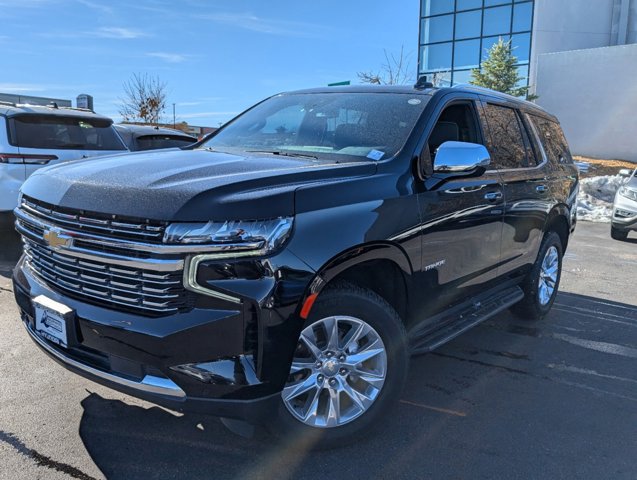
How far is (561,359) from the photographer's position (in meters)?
4.32

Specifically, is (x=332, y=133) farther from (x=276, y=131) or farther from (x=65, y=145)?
(x=65, y=145)

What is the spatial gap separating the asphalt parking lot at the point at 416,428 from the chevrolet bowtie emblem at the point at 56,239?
1.06 metres

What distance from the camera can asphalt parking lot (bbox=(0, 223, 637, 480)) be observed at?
8.88 feet

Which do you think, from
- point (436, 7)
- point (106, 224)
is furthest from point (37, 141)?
point (436, 7)

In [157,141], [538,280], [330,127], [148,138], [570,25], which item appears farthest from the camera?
[570,25]

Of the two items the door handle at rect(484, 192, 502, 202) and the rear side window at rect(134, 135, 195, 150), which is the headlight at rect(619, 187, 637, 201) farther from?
the rear side window at rect(134, 135, 195, 150)

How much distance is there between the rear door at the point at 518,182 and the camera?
4.21 m

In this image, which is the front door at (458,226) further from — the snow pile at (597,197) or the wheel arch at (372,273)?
the snow pile at (597,197)

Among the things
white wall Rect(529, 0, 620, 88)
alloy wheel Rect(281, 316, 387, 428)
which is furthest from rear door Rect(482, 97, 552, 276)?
white wall Rect(529, 0, 620, 88)

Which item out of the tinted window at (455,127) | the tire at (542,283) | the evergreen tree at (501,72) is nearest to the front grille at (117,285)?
the tinted window at (455,127)

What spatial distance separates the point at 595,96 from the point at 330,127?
23055 millimetres

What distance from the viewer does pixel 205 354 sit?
2328mm

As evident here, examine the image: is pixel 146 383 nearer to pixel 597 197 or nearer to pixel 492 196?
pixel 492 196

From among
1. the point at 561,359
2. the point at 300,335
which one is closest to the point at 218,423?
the point at 300,335
